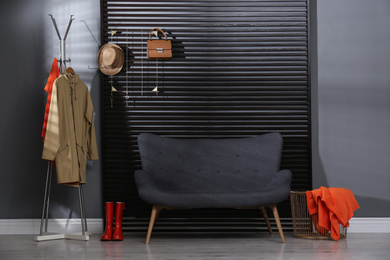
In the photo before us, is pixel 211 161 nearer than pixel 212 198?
No

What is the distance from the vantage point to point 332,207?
396cm

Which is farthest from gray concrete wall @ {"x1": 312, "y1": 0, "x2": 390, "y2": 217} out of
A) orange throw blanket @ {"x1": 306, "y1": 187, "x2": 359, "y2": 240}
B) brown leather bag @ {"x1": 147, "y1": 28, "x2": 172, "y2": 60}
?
brown leather bag @ {"x1": 147, "y1": 28, "x2": 172, "y2": 60}

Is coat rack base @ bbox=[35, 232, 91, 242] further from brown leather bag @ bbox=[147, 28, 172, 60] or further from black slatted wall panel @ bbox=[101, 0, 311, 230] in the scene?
brown leather bag @ bbox=[147, 28, 172, 60]

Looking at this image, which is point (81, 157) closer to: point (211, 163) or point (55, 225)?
point (55, 225)

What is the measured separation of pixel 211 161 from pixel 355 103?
142 cm

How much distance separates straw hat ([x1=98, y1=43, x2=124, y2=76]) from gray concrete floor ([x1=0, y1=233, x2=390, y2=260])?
1489 mm

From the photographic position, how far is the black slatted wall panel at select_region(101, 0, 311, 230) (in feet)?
14.8

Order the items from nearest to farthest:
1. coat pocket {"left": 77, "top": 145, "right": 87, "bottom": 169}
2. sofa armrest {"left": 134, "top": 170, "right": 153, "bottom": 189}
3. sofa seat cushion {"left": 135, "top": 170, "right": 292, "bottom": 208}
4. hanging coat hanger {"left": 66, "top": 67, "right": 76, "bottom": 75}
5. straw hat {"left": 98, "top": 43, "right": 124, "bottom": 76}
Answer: sofa seat cushion {"left": 135, "top": 170, "right": 292, "bottom": 208}, sofa armrest {"left": 134, "top": 170, "right": 153, "bottom": 189}, coat pocket {"left": 77, "top": 145, "right": 87, "bottom": 169}, hanging coat hanger {"left": 66, "top": 67, "right": 76, "bottom": 75}, straw hat {"left": 98, "top": 43, "right": 124, "bottom": 76}

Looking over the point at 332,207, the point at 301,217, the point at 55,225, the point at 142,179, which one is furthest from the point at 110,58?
the point at 332,207

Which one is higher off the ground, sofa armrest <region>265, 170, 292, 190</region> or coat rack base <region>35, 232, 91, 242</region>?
sofa armrest <region>265, 170, 292, 190</region>

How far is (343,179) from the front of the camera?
4461 millimetres

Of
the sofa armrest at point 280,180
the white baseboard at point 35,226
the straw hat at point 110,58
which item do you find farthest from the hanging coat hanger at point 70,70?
the sofa armrest at point 280,180

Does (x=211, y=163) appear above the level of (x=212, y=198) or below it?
above

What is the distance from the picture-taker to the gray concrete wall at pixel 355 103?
4445 millimetres
